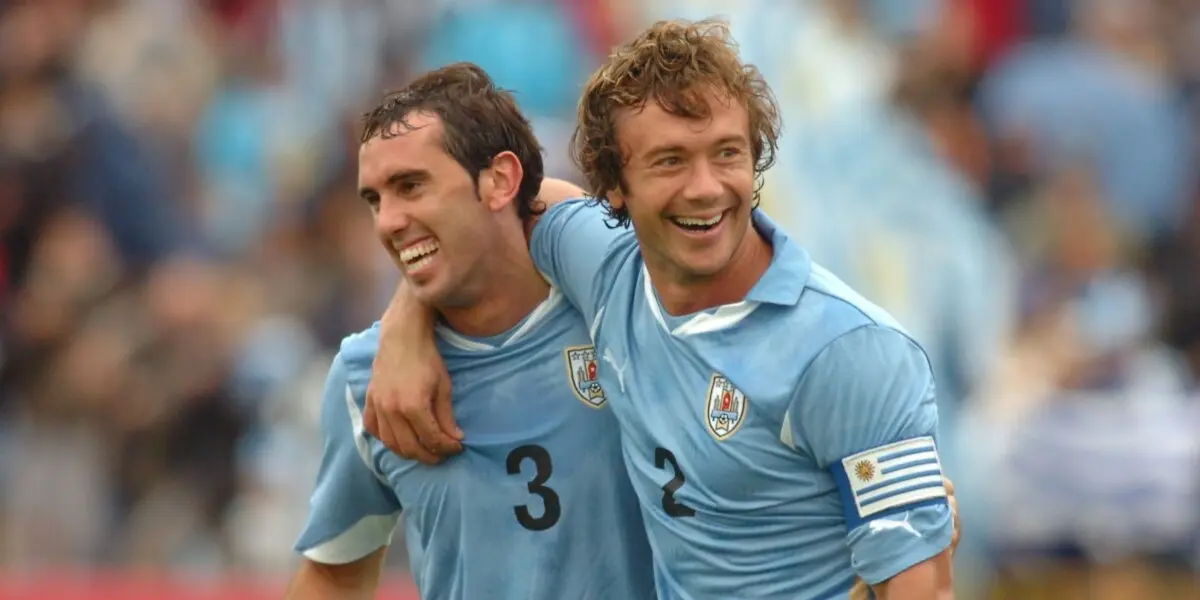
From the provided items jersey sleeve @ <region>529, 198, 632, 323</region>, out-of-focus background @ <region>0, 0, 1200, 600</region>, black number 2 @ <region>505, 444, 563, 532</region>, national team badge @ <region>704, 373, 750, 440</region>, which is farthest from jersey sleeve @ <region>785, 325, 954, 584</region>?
out-of-focus background @ <region>0, 0, 1200, 600</region>

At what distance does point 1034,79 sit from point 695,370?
6.62 metres

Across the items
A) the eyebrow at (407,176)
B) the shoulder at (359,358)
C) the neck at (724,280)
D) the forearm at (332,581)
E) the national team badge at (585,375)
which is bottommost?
the forearm at (332,581)

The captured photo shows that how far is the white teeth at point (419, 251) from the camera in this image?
4.70 metres

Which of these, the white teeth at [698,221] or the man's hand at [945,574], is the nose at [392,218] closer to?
the white teeth at [698,221]

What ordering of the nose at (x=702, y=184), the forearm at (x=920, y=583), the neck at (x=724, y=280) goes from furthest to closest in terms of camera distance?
the neck at (x=724, y=280)
the nose at (x=702, y=184)
the forearm at (x=920, y=583)

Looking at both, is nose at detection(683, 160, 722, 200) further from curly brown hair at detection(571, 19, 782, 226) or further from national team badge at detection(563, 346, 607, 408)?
national team badge at detection(563, 346, 607, 408)

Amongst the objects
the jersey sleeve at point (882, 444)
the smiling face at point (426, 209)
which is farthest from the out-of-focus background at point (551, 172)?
the jersey sleeve at point (882, 444)

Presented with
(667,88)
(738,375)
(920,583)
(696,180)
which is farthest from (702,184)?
(920,583)

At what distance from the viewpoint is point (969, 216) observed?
9594 mm

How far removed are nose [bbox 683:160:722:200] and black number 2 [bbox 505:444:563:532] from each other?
86cm

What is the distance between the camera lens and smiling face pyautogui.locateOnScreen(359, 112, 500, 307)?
467 centimetres

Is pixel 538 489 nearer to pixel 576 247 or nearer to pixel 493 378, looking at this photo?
pixel 493 378

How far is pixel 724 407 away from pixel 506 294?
771mm

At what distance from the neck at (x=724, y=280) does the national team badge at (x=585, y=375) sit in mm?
431
